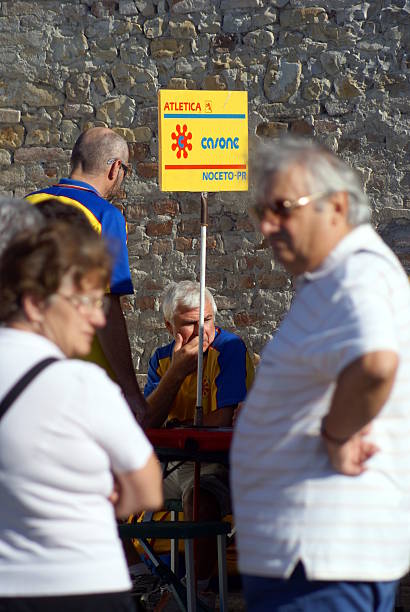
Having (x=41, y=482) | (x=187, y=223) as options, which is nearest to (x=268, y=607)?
(x=41, y=482)

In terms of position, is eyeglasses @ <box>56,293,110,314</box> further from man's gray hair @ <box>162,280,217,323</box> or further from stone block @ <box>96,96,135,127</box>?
stone block @ <box>96,96,135,127</box>

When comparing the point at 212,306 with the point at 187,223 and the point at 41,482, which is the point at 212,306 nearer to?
the point at 187,223

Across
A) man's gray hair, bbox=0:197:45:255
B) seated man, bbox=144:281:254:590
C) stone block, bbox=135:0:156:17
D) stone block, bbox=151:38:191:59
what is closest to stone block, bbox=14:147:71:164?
stone block, bbox=151:38:191:59

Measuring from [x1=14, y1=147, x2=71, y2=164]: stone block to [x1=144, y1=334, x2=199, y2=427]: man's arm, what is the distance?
2.48m

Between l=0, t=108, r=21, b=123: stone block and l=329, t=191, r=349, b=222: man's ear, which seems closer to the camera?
l=329, t=191, r=349, b=222: man's ear

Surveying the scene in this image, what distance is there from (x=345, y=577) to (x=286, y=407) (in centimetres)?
31

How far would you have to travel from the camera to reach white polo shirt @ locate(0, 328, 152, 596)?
1.64 meters

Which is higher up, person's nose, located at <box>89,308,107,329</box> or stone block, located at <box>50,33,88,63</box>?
stone block, located at <box>50,33,88,63</box>

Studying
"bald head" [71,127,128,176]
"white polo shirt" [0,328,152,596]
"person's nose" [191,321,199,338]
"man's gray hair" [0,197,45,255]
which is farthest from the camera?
"person's nose" [191,321,199,338]

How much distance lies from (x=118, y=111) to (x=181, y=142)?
149 cm

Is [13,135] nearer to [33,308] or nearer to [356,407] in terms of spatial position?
[33,308]

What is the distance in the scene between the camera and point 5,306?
68.4 inches

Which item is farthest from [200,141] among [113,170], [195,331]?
[113,170]

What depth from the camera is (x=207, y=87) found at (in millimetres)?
6156
